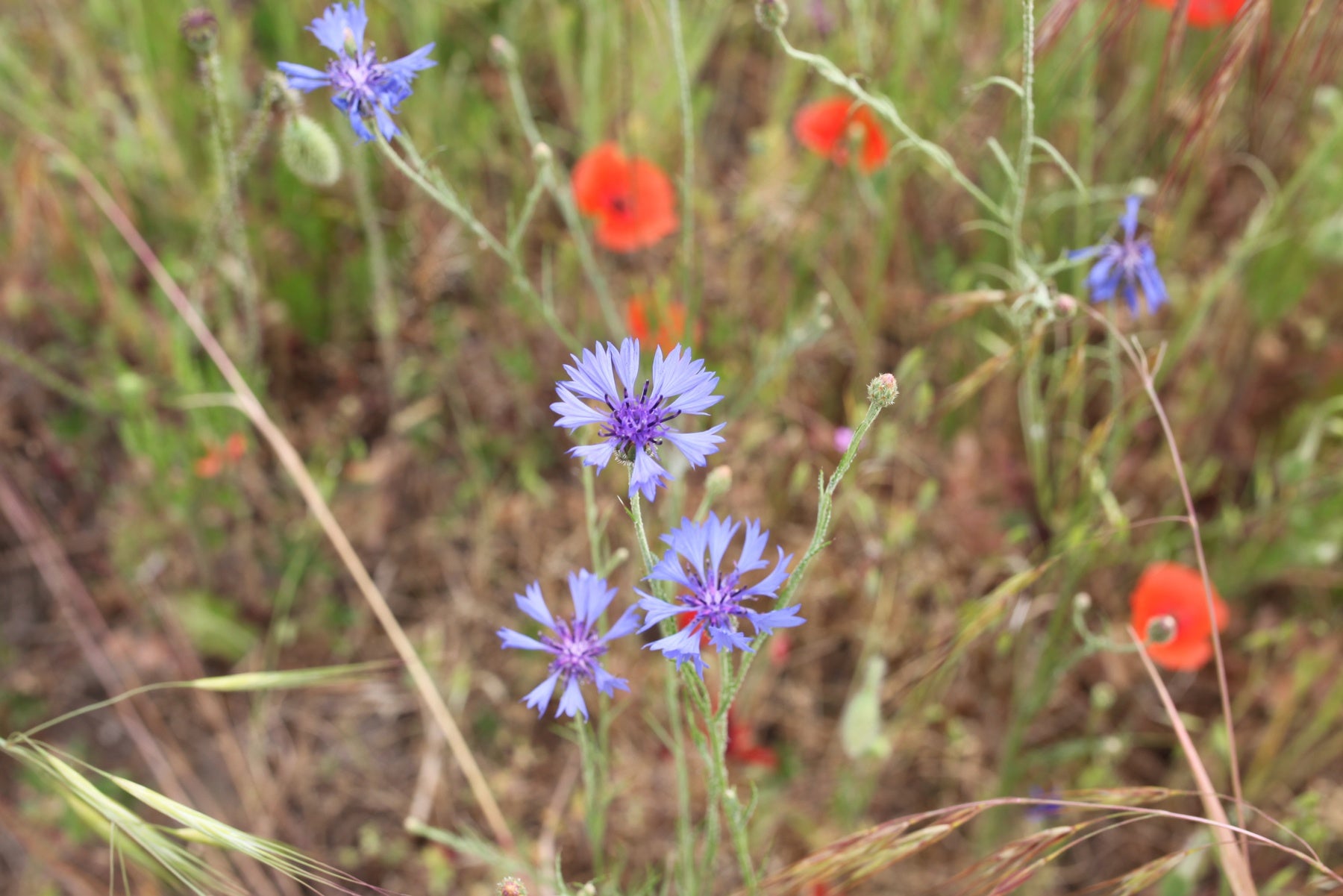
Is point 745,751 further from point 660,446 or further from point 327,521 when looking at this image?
point 327,521

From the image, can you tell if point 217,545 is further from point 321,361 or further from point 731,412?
point 731,412

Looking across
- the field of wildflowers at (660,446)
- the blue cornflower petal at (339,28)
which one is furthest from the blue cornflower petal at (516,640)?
the blue cornflower petal at (339,28)

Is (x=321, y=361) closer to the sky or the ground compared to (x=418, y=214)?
closer to the ground

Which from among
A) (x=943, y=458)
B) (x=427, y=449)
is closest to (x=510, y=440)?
(x=427, y=449)

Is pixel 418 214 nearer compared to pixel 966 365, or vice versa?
pixel 966 365

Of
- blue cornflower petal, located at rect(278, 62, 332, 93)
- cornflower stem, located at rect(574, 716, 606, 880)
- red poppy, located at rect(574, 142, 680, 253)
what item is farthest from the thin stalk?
red poppy, located at rect(574, 142, 680, 253)

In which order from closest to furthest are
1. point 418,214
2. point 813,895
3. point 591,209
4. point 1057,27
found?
point 1057,27 < point 813,895 < point 591,209 < point 418,214

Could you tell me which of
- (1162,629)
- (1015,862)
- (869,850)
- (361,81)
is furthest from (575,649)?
(1162,629)
